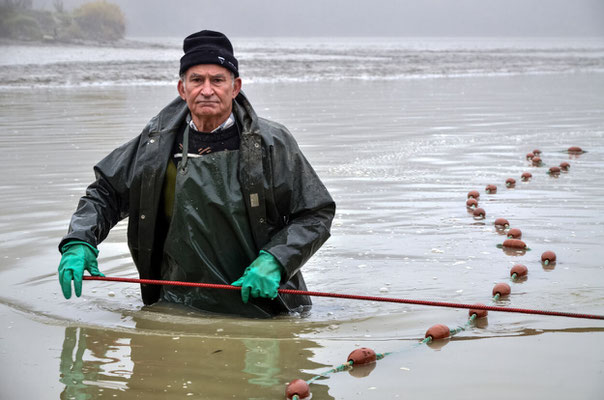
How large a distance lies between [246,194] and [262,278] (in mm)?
462

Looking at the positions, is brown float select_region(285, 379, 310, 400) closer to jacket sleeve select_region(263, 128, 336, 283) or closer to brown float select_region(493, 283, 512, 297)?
jacket sleeve select_region(263, 128, 336, 283)

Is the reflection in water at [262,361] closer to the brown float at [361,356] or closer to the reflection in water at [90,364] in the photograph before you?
the brown float at [361,356]

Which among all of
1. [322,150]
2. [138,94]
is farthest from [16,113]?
[322,150]

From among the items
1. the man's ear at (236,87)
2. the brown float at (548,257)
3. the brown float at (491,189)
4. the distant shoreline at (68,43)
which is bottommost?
the brown float at (548,257)

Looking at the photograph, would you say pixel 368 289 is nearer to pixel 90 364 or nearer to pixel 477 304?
pixel 477 304

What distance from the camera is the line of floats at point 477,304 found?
3.29 meters

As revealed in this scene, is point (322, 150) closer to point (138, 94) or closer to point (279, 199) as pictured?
point (279, 199)

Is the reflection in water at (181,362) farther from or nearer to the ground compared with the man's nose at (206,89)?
nearer to the ground

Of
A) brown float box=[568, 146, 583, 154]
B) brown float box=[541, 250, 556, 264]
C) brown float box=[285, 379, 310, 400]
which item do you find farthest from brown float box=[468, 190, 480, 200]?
brown float box=[285, 379, 310, 400]

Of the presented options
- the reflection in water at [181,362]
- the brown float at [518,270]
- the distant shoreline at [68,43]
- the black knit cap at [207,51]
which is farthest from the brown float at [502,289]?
the distant shoreline at [68,43]

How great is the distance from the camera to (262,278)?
3.84m

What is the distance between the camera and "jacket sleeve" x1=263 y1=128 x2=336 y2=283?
4043mm

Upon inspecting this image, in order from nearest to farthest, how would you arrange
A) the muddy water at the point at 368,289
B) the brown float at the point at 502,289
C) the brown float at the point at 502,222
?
1. the muddy water at the point at 368,289
2. the brown float at the point at 502,289
3. the brown float at the point at 502,222

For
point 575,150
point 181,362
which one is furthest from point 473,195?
point 181,362
